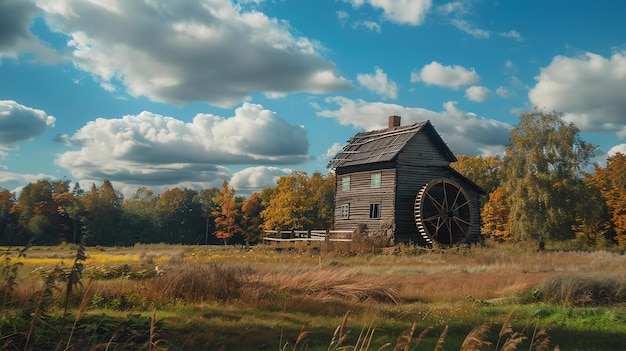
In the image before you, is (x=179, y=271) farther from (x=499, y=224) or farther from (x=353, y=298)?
(x=499, y=224)

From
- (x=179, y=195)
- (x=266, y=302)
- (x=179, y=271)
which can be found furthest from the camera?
(x=179, y=195)

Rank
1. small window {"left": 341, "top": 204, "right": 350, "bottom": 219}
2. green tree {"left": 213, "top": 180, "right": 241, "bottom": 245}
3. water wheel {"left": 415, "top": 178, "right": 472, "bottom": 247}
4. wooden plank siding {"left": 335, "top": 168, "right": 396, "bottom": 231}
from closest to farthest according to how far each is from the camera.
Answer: water wheel {"left": 415, "top": 178, "right": 472, "bottom": 247} < wooden plank siding {"left": 335, "top": 168, "right": 396, "bottom": 231} < small window {"left": 341, "top": 204, "right": 350, "bottom": 219} < green tree {"left": 213, "top": 180, "right": 241, "bottom": 245}

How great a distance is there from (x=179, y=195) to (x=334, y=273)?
8463 cm

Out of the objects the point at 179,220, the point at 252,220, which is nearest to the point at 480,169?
the point at 252,220

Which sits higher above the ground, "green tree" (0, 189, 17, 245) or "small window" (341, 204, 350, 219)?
"small window" (341, 204, 350, 219)

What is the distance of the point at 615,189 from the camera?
1965 inches

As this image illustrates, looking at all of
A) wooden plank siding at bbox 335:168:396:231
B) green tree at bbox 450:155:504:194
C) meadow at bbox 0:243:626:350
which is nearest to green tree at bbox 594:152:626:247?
green tree at bbox 450:155:504:194

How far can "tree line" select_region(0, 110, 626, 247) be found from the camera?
150 feet

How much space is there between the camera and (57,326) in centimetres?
642

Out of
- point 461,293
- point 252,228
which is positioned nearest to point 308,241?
point 461,293

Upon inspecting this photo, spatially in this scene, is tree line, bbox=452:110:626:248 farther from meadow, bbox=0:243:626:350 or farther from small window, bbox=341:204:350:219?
meadow, bbox=0:243:626:350

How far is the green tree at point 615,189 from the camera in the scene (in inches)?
1877

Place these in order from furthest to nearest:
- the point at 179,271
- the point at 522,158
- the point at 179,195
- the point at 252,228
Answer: the point at 179,195
the point at 252,228
the point at 522,158
the point at 179,271

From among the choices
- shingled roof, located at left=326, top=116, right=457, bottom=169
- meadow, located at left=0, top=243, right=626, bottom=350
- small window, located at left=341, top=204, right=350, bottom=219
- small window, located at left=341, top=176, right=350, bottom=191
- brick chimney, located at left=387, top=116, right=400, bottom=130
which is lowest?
meadow, located at left=0, top=243, right=626, bottom=350
